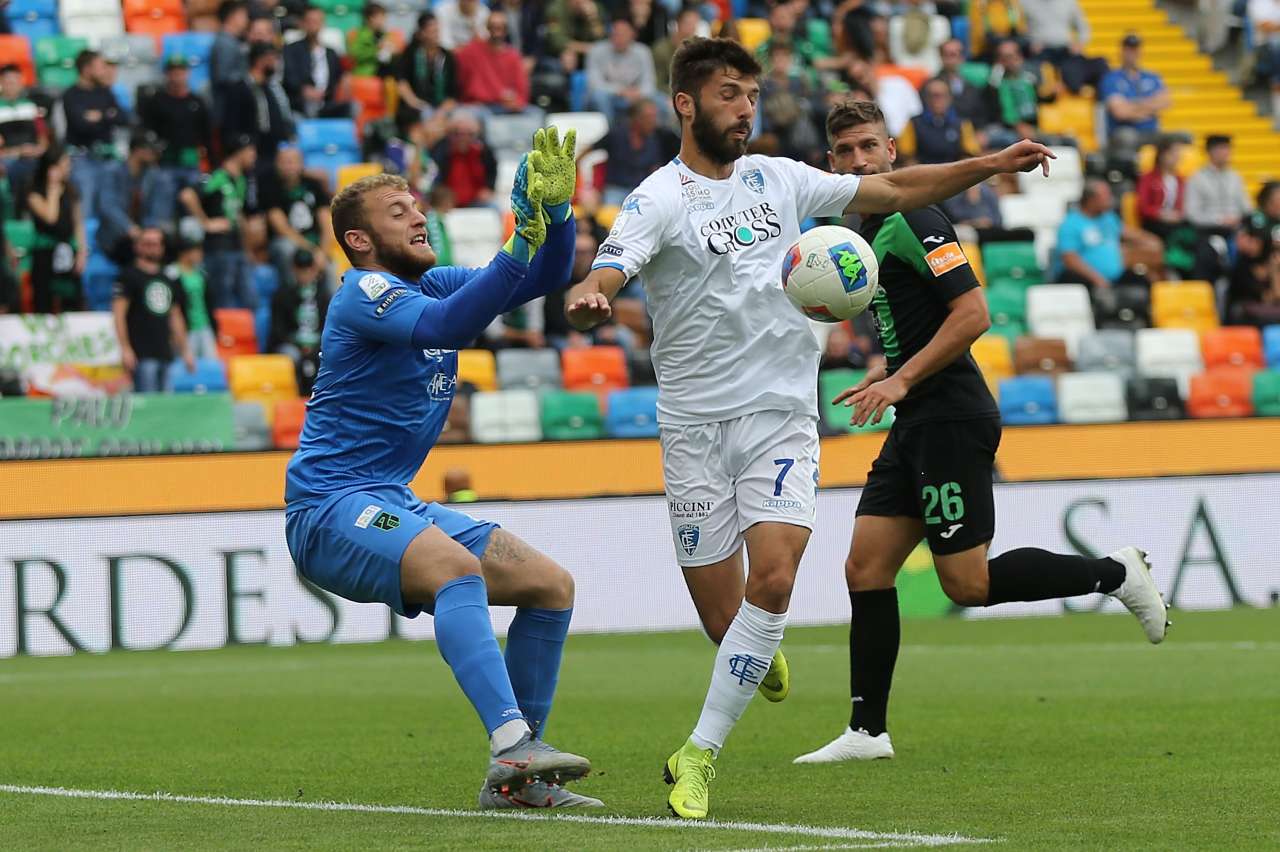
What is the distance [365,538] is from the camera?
6719 millimetres

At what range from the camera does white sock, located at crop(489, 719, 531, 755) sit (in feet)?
21.0

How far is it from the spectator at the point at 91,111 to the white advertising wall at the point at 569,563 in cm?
520

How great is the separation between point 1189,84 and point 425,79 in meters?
11.3

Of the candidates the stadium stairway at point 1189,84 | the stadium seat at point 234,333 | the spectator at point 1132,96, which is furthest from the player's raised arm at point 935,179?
the stadium stairway at point 1189,84

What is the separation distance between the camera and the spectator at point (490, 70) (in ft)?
68.0

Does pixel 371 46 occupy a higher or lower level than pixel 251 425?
higher

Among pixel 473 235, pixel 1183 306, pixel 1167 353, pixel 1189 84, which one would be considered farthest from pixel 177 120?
pixel 1189 84

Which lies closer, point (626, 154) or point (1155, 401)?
point (1155, 401)

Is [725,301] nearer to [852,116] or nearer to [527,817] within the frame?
[852,116]

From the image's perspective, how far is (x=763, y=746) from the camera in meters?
8.93

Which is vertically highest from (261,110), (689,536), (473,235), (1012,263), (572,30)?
(572,30)

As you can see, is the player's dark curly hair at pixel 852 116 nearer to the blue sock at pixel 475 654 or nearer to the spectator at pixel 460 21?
the blue sock at pixel 475 654

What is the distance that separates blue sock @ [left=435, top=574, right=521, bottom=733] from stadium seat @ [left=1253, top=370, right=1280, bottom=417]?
559 inches

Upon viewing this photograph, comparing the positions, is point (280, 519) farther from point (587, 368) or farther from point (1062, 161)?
point (1062, 161)
